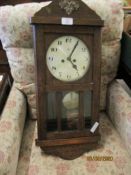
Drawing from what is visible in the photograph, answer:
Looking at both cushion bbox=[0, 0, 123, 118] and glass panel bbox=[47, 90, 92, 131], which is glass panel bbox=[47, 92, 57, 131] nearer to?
glass panel bbox=[47, 90, 92, 131]

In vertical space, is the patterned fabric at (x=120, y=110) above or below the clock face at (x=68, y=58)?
below

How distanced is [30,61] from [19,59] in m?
0.06

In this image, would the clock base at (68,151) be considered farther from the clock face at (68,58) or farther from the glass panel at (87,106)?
the clock face at (68,58)

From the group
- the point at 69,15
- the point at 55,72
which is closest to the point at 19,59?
the point at 55,72

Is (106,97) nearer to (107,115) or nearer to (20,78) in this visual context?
(107,115)

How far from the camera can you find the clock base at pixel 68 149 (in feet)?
3.18

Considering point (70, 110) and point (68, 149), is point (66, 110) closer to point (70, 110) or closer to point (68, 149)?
point (70, 110)

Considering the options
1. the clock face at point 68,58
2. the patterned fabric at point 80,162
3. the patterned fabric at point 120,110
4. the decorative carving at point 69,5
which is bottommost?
the patterned fabric at point 80,162

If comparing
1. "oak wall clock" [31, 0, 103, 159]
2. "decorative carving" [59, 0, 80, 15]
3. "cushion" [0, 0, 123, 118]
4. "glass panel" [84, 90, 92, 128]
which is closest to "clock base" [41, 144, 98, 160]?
"oak wall clock" [31, 0, 103, 159]

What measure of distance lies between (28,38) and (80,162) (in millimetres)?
A: 660

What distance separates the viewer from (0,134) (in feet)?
2.81

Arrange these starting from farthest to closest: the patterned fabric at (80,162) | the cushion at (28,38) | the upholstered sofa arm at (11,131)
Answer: the cushion at (28,38), the patterned fabric at (80,162), the upholstered sofa arm at (11,131)

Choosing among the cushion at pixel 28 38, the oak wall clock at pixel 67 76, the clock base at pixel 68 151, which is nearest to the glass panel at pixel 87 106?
the oak wall clock at pixel 67 76

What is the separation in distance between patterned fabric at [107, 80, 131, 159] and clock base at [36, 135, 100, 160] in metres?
0.14
